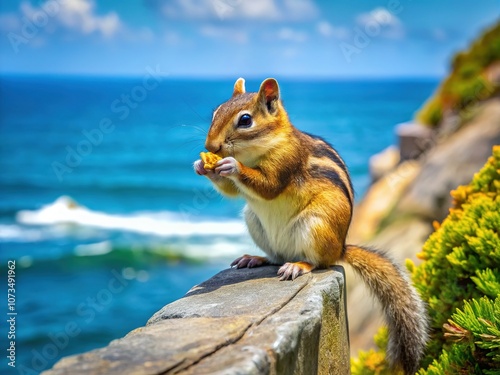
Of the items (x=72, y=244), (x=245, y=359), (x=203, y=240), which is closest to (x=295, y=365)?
(x=245, y=359)

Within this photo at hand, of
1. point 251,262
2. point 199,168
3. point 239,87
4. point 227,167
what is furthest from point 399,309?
point 239,87

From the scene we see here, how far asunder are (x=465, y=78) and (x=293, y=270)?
934cm

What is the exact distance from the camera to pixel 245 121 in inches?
147

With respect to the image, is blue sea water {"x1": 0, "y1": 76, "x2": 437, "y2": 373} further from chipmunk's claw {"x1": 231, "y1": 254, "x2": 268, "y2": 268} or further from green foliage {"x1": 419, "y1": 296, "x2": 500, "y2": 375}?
green foliage {"x1": 419, "y1": 296, "x2": 500, "y2": 375}

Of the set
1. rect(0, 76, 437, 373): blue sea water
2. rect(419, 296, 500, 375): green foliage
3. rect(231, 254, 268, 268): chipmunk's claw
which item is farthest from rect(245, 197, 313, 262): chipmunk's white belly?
rect(419, 296, 500, 375): green foliage

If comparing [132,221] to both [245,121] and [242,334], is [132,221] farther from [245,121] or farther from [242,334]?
[242,334]

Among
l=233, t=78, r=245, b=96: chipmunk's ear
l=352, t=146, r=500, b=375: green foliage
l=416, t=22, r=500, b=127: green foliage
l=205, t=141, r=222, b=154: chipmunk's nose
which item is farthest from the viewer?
l=416, t=22, r=500, b=127: green foliage

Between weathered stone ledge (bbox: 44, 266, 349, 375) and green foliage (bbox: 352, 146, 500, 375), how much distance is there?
20.4 inches

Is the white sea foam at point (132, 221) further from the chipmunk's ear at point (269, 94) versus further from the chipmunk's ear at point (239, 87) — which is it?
the chipmunk's ear at point (269, 94)

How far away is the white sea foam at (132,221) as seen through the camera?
73.0ft

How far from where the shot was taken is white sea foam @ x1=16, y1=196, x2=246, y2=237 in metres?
22.2

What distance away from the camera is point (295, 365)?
279cm

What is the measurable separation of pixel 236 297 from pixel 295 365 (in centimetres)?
67

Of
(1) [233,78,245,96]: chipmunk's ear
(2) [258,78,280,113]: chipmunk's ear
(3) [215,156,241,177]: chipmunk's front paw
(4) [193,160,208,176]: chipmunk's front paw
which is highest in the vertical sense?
(1) [233,78,245,96]: chipmunk's ear
